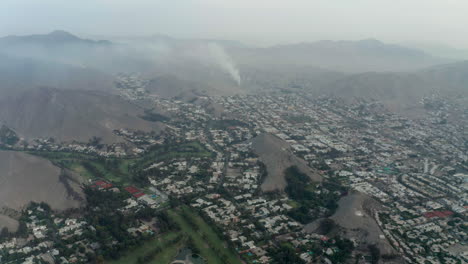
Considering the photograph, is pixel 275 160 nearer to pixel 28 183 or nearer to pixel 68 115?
pixel 28 183

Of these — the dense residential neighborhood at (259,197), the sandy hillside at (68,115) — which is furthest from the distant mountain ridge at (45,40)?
the dense residential neighborhood at (259,197)

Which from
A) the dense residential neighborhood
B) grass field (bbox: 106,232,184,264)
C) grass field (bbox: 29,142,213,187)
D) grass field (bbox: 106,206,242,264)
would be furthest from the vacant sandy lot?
grass field (bbox: 106,206,242,264)

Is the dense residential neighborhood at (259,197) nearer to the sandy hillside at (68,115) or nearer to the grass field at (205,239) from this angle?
the grass field at (205,239)

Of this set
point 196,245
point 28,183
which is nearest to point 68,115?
point 28,183

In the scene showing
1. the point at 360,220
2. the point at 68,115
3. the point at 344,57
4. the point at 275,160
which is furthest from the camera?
the point at 344,57

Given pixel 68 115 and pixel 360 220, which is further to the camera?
pixel 68 115

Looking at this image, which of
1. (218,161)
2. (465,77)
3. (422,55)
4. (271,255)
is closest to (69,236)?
(271,255)

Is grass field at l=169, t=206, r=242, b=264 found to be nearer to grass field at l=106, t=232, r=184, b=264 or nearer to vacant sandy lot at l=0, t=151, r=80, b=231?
grass field at l=106, t=232, r=184, b=264
